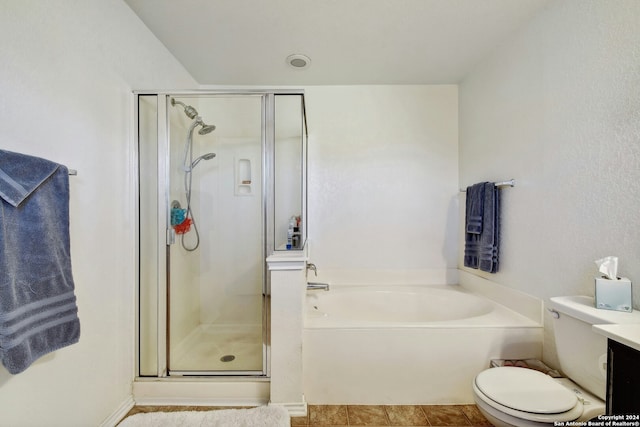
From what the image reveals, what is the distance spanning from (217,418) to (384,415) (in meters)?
0.93

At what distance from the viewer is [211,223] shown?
201 centimetres

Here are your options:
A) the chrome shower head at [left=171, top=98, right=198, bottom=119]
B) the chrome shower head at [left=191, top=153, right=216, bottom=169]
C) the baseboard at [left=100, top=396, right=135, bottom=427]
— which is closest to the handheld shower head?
the chrome shower head at [left=171, top=98, right=198, bottom=119]

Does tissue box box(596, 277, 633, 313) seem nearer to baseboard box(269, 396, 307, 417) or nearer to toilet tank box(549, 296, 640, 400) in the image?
toilet tank box(549, 296, 640, 400)

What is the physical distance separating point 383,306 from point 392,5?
2193 mm

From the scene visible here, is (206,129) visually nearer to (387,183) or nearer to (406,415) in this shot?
(387,183)

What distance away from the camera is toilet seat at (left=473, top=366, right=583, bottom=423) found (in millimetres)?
1076

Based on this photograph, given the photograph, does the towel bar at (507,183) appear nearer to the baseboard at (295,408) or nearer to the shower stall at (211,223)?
the shower stall at (211,223)

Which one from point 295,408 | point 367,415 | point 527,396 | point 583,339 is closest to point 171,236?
point 295,408

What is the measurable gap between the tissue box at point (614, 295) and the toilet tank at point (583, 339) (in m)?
0.02

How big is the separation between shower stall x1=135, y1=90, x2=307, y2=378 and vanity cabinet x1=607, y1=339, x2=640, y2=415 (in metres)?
1.54

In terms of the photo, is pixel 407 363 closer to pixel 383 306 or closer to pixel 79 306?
pixel 383 306

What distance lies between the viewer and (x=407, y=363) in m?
1.71

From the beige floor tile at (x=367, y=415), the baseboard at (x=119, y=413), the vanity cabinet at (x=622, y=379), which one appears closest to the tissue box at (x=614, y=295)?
the vanity cabinet at (x=622, y=379)

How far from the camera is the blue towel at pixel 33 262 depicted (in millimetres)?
964
